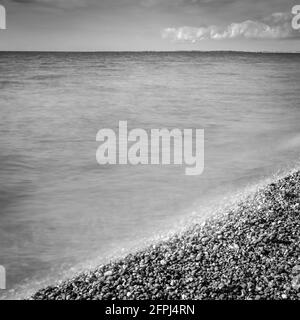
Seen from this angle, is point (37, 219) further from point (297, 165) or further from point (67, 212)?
point (297, 165)

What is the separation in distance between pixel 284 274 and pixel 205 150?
645cm

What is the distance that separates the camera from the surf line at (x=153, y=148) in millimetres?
9438

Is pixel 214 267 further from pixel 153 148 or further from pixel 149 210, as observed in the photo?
pixel 153 148

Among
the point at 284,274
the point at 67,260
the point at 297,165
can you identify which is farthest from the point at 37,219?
the point at 297,165

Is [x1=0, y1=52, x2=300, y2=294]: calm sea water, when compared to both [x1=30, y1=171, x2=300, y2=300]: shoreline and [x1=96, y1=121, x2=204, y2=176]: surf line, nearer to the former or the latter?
[x1=96, y1=121, x2=204, y2=176]: surf line

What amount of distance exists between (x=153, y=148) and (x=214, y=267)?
6.38 m

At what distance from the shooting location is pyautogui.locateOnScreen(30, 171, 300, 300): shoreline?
161 inches

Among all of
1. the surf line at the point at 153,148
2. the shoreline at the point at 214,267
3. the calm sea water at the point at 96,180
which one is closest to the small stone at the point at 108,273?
the shoreline at the point at 214,267

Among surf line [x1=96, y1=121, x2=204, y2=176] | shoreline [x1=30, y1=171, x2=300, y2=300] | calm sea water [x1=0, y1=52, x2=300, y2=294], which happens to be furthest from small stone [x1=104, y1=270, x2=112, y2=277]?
surf line [x1=96, y1=121, x2=204, y2=176]

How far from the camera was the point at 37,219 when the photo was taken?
6688mm

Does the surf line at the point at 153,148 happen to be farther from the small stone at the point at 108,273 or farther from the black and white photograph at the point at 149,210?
the small stone at the point at 108,273

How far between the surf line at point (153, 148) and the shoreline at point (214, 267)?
338 cm

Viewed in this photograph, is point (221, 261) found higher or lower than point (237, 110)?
lower
